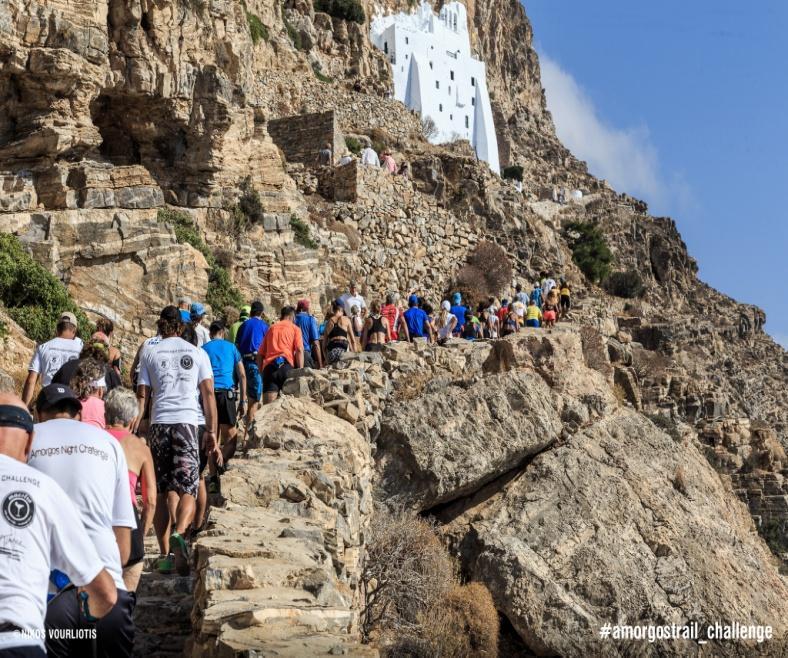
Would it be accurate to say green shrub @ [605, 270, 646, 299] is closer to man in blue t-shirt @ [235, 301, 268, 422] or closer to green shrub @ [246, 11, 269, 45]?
green shrub @ [246, 11, 269, 45]

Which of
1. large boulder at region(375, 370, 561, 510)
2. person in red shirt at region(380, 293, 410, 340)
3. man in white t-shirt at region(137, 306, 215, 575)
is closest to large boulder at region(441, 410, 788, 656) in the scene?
large boulder at region(375, 370, 561, 510)

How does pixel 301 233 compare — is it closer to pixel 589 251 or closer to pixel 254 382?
pixel 254 382

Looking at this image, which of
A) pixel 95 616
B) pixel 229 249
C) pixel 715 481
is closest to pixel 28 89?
pixel 229 249

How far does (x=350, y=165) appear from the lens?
88.2 ft

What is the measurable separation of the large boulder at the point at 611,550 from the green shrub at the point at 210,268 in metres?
7.46

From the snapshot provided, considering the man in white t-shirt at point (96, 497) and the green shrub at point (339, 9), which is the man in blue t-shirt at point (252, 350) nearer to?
the man in white t-shirt at point (96, 497)

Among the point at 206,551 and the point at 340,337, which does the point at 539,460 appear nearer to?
the point at 340,337

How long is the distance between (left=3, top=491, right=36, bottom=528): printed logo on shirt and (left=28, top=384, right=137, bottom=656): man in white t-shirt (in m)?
0.83


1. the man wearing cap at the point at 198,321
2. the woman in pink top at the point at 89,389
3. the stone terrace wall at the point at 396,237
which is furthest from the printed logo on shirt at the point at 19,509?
the stone terrace wall at the point at 396,237

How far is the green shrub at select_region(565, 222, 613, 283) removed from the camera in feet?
162

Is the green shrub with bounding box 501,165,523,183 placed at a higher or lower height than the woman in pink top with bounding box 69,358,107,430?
higher

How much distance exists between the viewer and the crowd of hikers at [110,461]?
3.55 m

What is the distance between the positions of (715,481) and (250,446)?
21.2 ft

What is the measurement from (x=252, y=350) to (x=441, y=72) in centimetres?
6072
